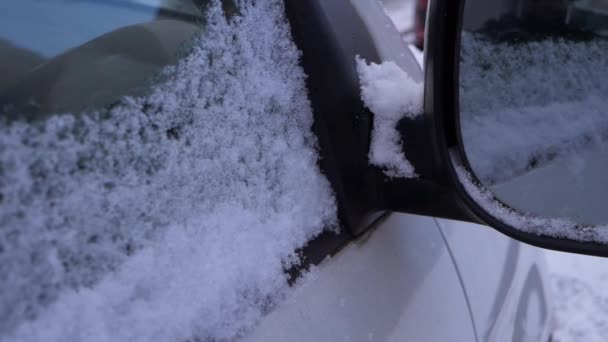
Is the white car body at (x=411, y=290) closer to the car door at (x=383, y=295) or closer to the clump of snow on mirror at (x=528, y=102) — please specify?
the car door at (x=383, y=295)

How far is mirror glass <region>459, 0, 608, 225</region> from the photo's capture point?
1.18 metres

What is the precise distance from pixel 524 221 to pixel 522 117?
277 millimetres

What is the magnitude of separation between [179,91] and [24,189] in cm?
28

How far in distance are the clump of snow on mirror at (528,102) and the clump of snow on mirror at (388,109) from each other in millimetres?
122

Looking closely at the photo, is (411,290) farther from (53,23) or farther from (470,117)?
(53,23)

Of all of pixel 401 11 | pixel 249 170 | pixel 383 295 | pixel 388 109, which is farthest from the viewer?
pixel 401 11

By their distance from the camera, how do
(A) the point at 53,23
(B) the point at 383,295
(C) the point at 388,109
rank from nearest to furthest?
(A) the point at 53,23, (C) the point at 388,109, (B) the point at 383,295

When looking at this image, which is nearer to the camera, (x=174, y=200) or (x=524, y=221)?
(x=174, y=200)

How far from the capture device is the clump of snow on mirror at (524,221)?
1099 mm

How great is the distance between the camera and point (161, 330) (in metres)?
0.76

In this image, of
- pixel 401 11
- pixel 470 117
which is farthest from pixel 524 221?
pixel 401 11

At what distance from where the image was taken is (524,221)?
44.3 inches

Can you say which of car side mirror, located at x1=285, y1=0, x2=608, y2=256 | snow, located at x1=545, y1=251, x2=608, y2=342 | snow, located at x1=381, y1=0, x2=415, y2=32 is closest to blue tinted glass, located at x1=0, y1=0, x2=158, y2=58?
car side mirror, located at x1=285, y1=0, x2=608, y2=256

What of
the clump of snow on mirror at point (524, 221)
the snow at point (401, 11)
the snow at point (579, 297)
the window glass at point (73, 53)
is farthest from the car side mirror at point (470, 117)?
the snow at point (401, 11)
